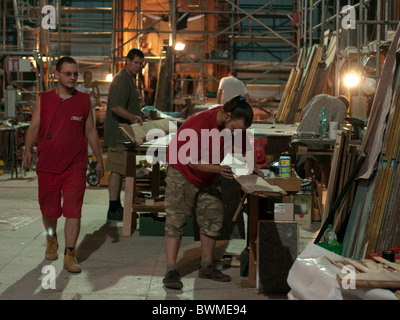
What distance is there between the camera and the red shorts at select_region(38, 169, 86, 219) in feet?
23.5

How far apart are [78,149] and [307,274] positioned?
3058 mm

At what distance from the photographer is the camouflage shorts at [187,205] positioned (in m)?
6.70

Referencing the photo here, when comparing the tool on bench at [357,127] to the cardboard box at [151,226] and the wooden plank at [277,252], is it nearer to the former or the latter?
the cardboard box at [151,226]

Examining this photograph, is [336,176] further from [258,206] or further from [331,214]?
[258,206]

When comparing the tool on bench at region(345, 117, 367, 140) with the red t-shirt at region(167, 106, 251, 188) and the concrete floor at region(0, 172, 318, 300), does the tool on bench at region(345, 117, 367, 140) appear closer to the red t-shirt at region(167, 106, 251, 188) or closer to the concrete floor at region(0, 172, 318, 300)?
the concrete floor at region(0, 172, 318, 300)

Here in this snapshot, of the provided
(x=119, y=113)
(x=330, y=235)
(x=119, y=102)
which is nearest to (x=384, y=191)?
(x=330, y=235)

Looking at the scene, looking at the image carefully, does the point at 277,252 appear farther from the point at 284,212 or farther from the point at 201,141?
the point at 201,141

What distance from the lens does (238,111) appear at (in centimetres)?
621

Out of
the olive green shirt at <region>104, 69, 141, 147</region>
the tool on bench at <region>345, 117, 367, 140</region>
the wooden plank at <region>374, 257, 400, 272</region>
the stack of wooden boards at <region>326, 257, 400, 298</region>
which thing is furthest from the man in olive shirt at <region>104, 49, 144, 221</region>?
the stack of wooden boards at <region>326, 257, 400, 298</region>

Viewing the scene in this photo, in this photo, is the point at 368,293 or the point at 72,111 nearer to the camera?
the point at 368,293

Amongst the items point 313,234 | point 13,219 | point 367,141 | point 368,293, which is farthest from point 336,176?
point 13,219

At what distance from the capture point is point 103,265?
740 centimetres

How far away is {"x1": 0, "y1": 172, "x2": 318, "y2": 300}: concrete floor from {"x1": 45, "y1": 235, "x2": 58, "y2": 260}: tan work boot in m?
0.09
